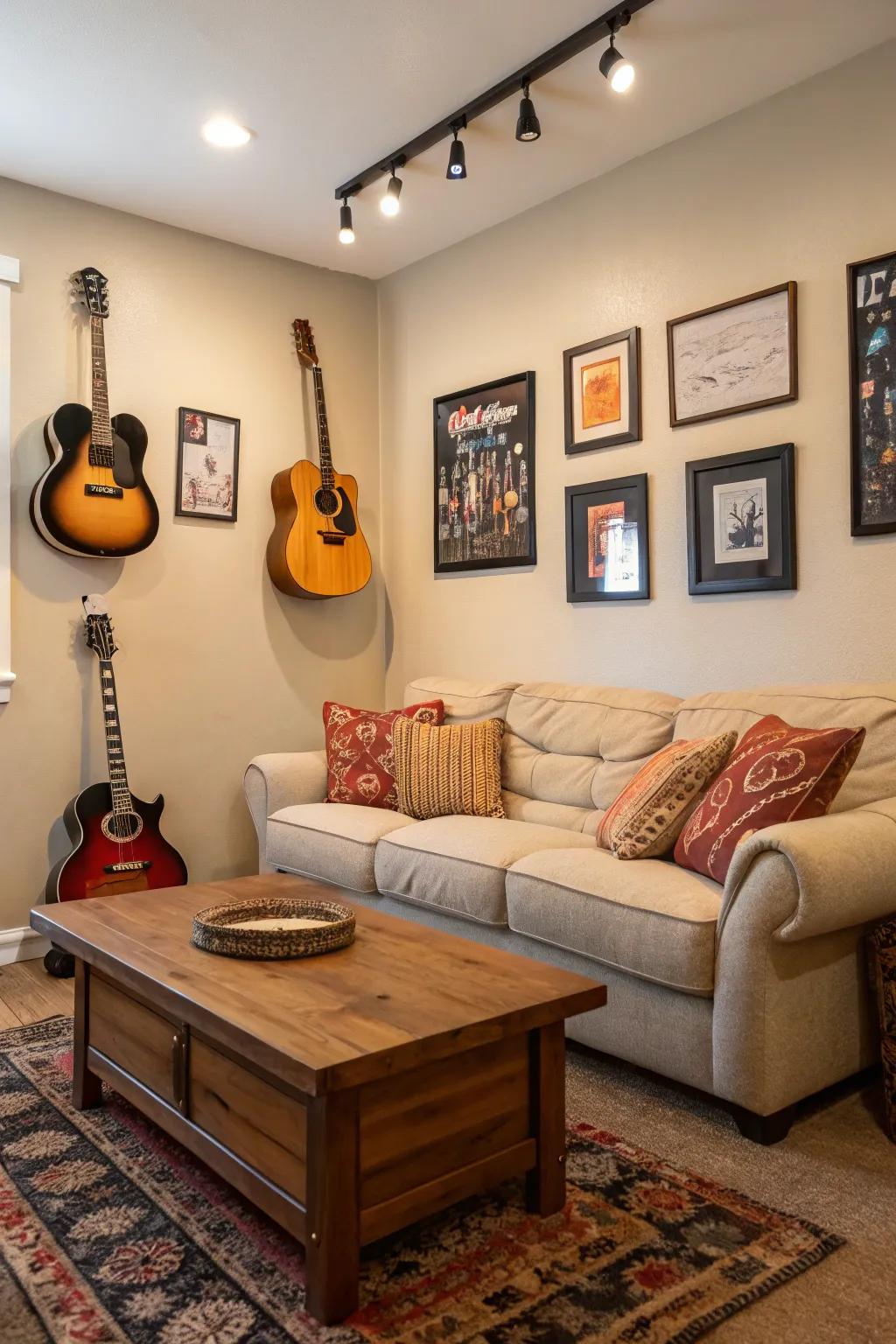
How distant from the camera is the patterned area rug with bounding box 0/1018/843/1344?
1.43m

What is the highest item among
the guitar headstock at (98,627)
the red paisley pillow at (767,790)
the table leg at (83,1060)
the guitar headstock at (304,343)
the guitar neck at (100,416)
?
the guitar headstock at (304,343)

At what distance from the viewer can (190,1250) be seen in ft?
5.28

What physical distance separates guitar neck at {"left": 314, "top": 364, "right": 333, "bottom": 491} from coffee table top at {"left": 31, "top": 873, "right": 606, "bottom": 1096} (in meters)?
2.30

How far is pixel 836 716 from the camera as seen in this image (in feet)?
8.28

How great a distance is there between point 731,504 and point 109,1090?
2.39 m

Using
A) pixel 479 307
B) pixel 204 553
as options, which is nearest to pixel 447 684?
pixel 204 553

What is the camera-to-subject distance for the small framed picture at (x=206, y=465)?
3859 mm

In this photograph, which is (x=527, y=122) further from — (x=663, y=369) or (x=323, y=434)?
(x=323, y=434)

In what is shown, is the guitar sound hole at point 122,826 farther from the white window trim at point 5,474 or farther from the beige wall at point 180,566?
the white window trim at point 5,474

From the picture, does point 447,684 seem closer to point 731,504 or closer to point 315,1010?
point 731,504

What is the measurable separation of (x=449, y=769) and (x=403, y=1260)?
1818 mm

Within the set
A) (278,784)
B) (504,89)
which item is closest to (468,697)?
(278,784)

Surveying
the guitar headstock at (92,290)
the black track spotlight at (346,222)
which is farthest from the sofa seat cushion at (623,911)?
the guitar headstock at (92,290)

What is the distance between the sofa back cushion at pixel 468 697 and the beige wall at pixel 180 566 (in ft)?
2.28
